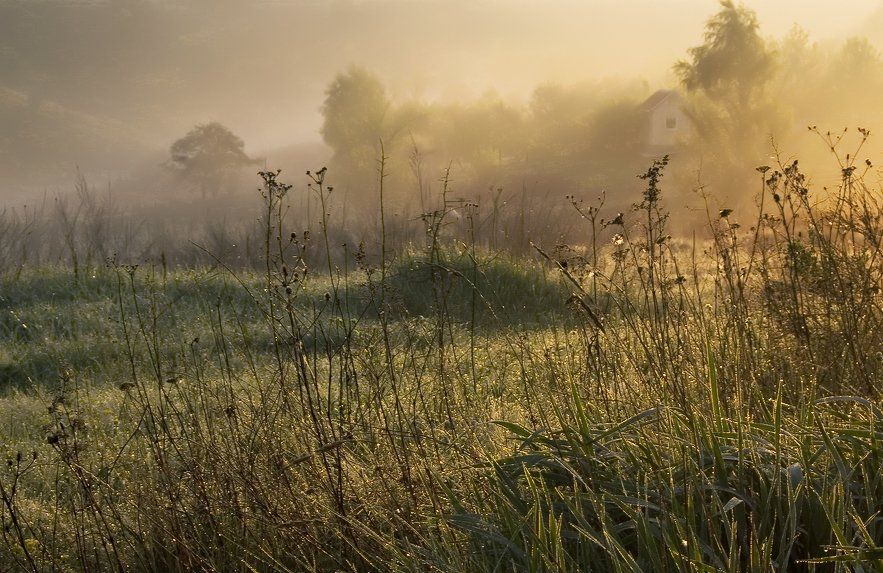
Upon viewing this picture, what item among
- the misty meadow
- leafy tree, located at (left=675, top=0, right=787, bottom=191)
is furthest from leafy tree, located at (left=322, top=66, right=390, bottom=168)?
leafy tree, located at (left=675, top=0, right=787, bottom=191)

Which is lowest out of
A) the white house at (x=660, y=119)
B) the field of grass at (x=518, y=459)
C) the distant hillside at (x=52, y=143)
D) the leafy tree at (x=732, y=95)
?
the field of grass at (x=518, y=459)

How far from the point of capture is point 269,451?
11.6ft

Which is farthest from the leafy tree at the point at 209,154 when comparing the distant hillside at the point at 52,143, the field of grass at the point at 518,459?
the field of grass at the point at 518,459

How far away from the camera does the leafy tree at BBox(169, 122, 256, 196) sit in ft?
198

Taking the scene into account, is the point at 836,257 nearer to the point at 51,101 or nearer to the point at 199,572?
the point at 199,572

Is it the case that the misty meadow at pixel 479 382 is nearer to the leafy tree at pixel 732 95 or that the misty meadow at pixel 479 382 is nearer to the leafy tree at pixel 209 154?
the leafy tree at pixel 732 95

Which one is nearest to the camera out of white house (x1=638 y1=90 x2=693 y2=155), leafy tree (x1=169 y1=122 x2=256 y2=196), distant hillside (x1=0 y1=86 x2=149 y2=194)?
white house (x1=638 y1=90 x2=693 y2=155)

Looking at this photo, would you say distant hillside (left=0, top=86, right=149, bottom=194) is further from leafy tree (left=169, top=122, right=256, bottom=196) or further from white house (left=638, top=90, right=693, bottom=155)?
white house (left=638, top=90, right=693, bottom=155)

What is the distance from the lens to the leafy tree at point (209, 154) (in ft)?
198

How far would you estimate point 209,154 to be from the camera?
60.6 meters

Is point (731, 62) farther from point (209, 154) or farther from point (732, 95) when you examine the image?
point (209, 154)

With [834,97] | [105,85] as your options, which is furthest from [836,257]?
[105,85]

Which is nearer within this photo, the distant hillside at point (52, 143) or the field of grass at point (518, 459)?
the field of grass at point (518, 459)

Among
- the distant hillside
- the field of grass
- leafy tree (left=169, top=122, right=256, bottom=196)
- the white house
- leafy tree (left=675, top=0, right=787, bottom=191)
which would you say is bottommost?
the field of grass
